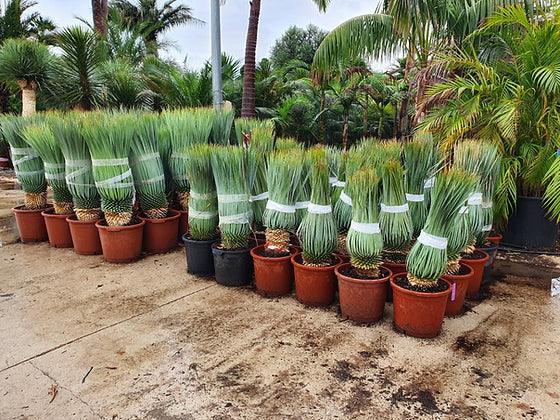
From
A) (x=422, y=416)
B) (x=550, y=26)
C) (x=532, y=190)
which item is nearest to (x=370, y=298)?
(x=422, y=416)

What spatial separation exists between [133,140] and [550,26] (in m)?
3.84

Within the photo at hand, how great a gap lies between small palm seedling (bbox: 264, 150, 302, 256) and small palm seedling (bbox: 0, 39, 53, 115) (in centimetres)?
555

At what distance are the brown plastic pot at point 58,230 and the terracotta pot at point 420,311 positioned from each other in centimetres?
327

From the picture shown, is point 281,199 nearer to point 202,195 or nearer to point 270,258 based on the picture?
point 270,258

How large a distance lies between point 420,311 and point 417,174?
101 centimetres

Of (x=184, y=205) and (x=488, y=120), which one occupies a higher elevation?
(x=488, y=120)

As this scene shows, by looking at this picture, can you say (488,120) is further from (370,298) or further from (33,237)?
(33,237)

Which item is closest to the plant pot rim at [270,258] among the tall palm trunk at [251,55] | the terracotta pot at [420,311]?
the terracotta pot at [420,311]

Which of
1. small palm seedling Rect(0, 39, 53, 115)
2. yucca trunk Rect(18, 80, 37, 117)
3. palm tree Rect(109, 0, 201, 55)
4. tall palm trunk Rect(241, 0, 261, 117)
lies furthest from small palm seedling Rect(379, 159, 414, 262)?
palm tree Rect(109, 0, 201, 55)

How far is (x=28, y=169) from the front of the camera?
438 centimetres

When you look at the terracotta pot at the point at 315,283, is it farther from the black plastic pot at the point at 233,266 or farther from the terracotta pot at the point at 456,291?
the terracotta pot at the point at 456,291

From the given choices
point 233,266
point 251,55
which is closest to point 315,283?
point 233,266

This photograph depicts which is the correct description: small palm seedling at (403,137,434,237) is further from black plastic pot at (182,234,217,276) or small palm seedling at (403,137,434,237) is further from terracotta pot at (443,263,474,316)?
black plastic pot at (182,234,217,276)

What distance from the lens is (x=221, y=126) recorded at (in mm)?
4363
